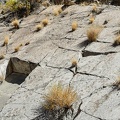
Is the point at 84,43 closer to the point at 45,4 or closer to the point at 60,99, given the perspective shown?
the point at 60,99

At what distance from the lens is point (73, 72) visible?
25.6 ft

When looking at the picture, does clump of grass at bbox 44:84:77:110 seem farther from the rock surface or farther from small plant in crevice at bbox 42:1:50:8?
small plant in crevice at bbox 42:1:50:8

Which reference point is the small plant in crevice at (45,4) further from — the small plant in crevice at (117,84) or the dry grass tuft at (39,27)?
the small plant in crevice at (117,84)

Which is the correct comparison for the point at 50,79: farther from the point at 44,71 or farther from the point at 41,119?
the point at 41,119

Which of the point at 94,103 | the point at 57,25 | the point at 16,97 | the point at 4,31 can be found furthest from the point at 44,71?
the point at 4,31

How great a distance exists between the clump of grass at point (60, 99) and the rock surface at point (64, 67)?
0.12 m

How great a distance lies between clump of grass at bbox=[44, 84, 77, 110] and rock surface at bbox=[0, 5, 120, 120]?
0.12 meters

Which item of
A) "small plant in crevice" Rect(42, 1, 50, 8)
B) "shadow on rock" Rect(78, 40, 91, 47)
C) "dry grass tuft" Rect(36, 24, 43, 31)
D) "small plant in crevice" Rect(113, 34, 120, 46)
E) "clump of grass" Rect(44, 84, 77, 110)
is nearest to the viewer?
"clump of grass" Rect(44, 84, 77, 110)

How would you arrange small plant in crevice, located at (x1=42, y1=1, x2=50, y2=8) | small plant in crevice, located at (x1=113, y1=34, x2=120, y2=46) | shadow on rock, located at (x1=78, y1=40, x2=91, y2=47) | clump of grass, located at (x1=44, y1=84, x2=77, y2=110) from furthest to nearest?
small plant in crevice, located at (x1=42, y1=1, x2=50, y2=8) → shadow on rock, located at (x1=78, y1=40, x2=91, y2=47) → small plant in crevice, located at (x1=113, y1=34, x2=120, y2=46) → clump of grass, located at (x1=44, y1=84, x2=77, y2=110)

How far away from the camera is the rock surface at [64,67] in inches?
254

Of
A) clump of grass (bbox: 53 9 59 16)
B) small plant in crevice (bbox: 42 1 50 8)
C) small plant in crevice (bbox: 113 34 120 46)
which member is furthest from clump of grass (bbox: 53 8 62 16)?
small plant in crevice (bbox: 113 34 120 46)

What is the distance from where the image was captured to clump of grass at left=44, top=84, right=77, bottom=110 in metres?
6.42

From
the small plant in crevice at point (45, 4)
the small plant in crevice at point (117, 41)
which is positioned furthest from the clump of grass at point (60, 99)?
the small plant in crevice at point (45, 4)

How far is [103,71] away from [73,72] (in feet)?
2.68
